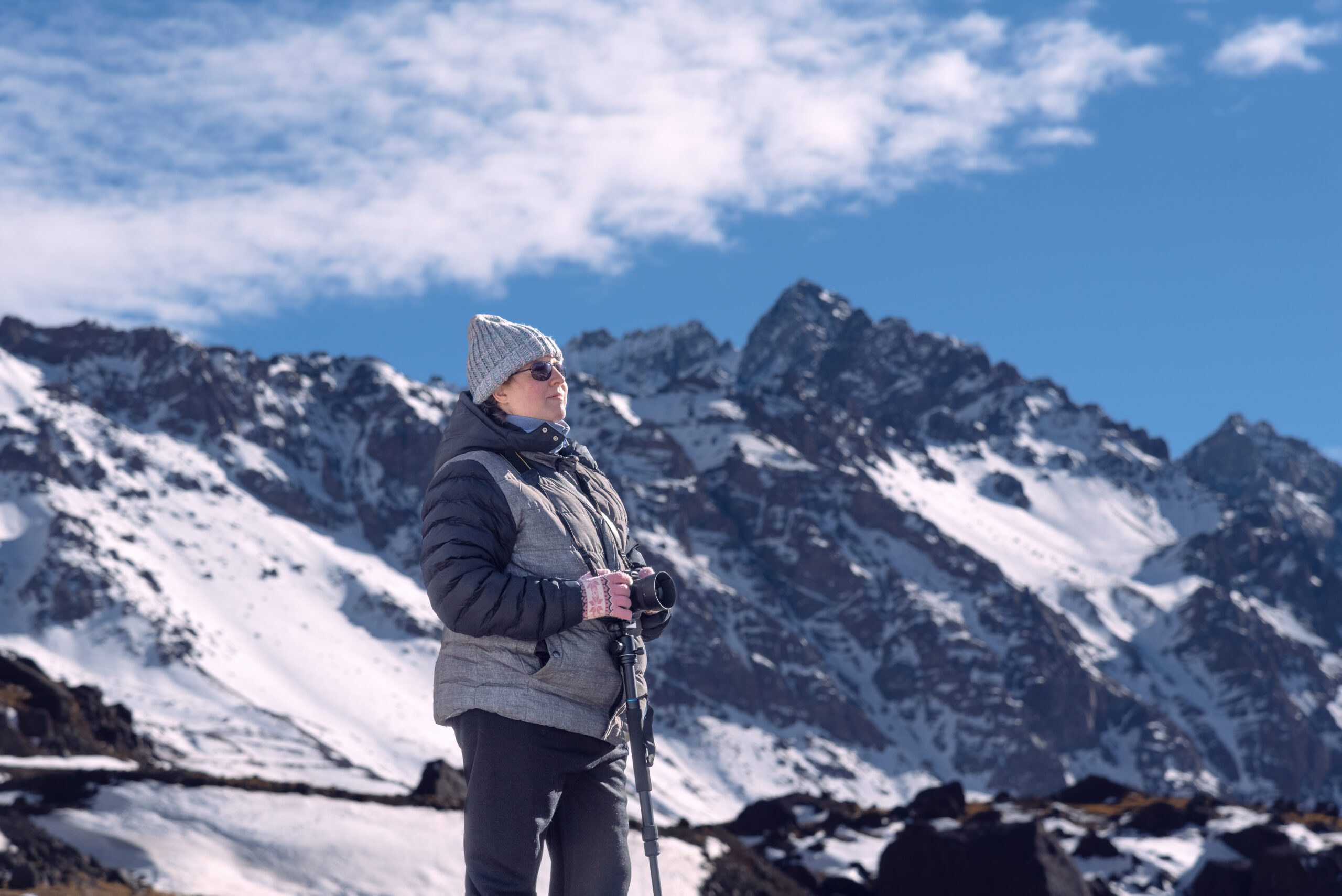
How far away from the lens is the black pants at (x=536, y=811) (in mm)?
6453

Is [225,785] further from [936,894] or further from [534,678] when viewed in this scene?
[534,678]

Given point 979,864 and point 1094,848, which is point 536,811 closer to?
point 979,864

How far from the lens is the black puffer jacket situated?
6.42 meters

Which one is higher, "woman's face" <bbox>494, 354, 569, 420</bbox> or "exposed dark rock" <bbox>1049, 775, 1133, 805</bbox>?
"exposed dark rock" <bbox>1049, 775, 1133, 805</bbox>

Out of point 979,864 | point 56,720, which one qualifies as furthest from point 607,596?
point 56,720

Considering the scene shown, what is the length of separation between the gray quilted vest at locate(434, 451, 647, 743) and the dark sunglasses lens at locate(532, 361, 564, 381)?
40cm

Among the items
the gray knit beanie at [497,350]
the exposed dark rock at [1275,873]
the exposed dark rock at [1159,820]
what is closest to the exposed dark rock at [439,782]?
the exposed dark rock at [1275,873]

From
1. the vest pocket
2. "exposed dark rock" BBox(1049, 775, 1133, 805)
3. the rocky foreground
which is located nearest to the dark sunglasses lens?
the vest pocket

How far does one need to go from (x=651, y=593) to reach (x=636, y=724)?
0.62 m

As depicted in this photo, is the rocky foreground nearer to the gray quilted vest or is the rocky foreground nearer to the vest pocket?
the gray quilted vest

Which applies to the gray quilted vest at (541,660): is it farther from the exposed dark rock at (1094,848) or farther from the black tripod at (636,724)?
the exposed dark rock at (1094,848)

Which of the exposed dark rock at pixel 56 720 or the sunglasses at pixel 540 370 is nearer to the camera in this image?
the sunglasses at pixel 540 370

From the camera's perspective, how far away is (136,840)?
29.5 m

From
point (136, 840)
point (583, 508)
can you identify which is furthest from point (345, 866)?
point (583, 508)
